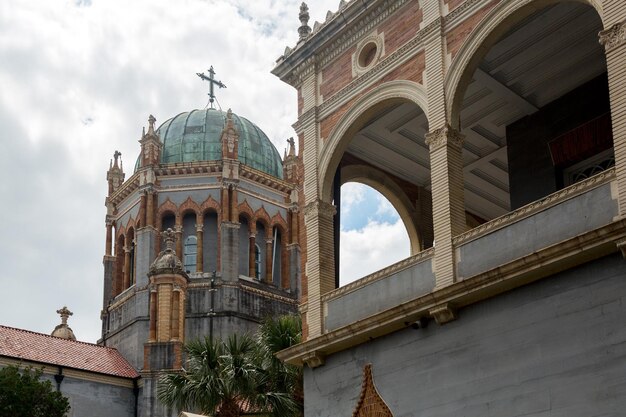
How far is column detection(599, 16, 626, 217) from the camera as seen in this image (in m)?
13.4

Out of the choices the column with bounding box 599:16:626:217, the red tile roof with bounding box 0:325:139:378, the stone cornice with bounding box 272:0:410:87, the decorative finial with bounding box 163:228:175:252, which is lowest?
the column with bounding box 599:16:626:217

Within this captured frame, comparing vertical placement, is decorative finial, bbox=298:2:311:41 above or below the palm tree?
above

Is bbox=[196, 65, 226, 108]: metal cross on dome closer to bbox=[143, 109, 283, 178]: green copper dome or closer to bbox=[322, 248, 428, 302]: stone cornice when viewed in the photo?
bbox=[143, 109, 283, 178]: green copper dome

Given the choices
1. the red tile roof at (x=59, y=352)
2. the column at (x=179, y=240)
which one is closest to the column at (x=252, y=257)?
the column at (x=179, y=240)

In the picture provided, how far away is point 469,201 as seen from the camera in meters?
23.1

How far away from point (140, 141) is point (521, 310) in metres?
42.2

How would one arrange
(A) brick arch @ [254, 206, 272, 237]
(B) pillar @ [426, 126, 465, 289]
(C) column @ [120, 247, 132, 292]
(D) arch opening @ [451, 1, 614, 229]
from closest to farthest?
(B) pillar @ [426, 126, 465, 289]
(D) arch opening @ [451, 1, 614, 229]
(C) column @ [120, 247, 132, 292]
(A) brick arch @ [254, 206, 272, 237]

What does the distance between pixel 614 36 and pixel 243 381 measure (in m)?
13.0

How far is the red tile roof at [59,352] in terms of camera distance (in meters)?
40.9

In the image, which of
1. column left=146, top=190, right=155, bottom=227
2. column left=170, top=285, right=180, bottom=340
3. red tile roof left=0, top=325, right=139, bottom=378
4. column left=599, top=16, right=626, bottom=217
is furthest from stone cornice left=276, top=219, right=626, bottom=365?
column left=146, top=190, right=155, bottom=227

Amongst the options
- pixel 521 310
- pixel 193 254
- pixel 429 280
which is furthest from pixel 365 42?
pixel 193 254

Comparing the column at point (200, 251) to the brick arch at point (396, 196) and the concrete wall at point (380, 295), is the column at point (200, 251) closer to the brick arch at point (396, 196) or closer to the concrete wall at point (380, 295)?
the brick arch at point (396, 196)

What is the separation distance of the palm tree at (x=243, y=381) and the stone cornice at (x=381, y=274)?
6.07 meters

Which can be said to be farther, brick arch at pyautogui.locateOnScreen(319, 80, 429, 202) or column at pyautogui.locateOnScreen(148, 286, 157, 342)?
column at pyautogui.locateOnScreen(148, 286, 157, 342)
